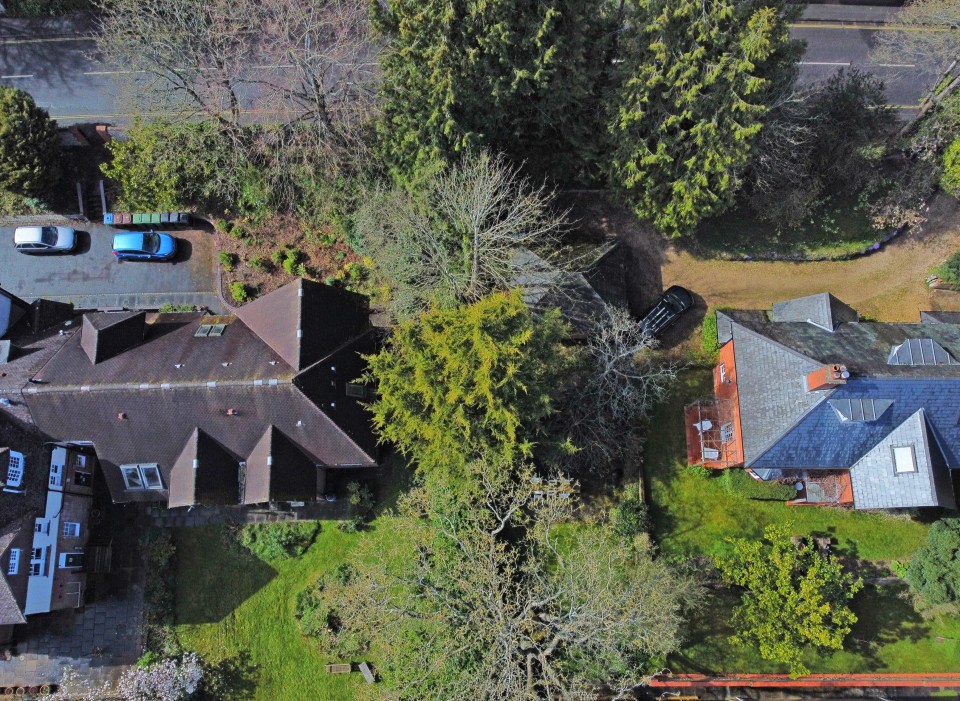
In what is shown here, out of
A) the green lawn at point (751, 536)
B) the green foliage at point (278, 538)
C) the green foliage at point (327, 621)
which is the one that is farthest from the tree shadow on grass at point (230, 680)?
the green lawn at point (751, 536)

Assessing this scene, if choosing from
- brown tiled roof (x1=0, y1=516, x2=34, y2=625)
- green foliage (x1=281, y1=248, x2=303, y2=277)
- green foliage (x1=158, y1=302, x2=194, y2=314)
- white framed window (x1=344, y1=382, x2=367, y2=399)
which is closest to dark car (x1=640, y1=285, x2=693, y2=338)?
white framed window (x1=344, y1=382, x2=367, y2=399)

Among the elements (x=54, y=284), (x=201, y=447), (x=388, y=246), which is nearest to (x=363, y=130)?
(x=388, y=246)

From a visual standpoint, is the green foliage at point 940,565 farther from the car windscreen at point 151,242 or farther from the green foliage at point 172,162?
the car windscreen at point 151,242

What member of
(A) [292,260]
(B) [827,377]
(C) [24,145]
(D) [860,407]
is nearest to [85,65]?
(C) [24,145]

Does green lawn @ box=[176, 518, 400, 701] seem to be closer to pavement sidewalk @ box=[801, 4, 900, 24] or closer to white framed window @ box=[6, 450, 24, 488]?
white framed window @ box=[6, 450, 24, 488]

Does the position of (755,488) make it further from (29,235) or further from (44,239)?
(29,235)

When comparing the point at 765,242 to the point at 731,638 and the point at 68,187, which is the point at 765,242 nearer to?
the point at 731,638
